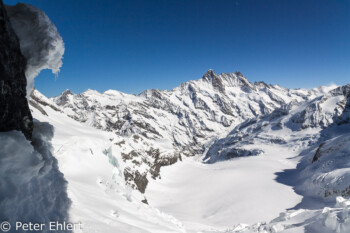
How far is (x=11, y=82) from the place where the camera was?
402 cm

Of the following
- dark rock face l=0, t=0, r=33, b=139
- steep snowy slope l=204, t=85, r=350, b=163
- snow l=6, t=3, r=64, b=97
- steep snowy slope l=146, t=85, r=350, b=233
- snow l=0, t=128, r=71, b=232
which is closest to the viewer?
snow l=0, t=128, r=71, b=232

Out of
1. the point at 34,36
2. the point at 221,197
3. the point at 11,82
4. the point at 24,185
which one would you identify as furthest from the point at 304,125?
the point at 11,82

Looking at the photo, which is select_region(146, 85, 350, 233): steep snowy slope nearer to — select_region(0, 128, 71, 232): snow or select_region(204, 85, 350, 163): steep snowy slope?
select_region(0, 128, 71, 232): snow

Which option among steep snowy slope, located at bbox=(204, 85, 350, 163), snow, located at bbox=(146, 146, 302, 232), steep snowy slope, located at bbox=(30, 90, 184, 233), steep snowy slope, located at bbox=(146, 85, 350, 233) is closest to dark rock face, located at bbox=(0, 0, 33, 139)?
steep snowy slope, located at bbox=(30, 90, 184, 233)

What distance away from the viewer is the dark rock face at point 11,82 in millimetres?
3771

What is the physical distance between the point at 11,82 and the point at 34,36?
1.61 metres

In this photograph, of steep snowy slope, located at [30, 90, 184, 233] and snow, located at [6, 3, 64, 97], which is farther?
steep snowy slope, located at [30, 90, 184, 233]

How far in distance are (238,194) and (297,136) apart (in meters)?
65.4

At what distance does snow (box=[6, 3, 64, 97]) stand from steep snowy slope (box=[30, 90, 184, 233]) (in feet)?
6.43

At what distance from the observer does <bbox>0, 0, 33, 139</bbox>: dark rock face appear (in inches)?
148

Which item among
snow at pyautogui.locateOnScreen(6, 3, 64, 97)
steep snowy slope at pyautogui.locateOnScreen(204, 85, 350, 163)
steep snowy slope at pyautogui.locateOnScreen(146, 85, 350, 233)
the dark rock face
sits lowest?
steep snowy slope at pyautogui.locateOnScreen(146, 85, 350, 233)

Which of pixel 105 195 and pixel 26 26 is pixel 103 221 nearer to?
pixel 105 195

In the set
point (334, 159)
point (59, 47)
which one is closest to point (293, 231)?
point (59, 47)

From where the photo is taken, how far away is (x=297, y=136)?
75812mm
